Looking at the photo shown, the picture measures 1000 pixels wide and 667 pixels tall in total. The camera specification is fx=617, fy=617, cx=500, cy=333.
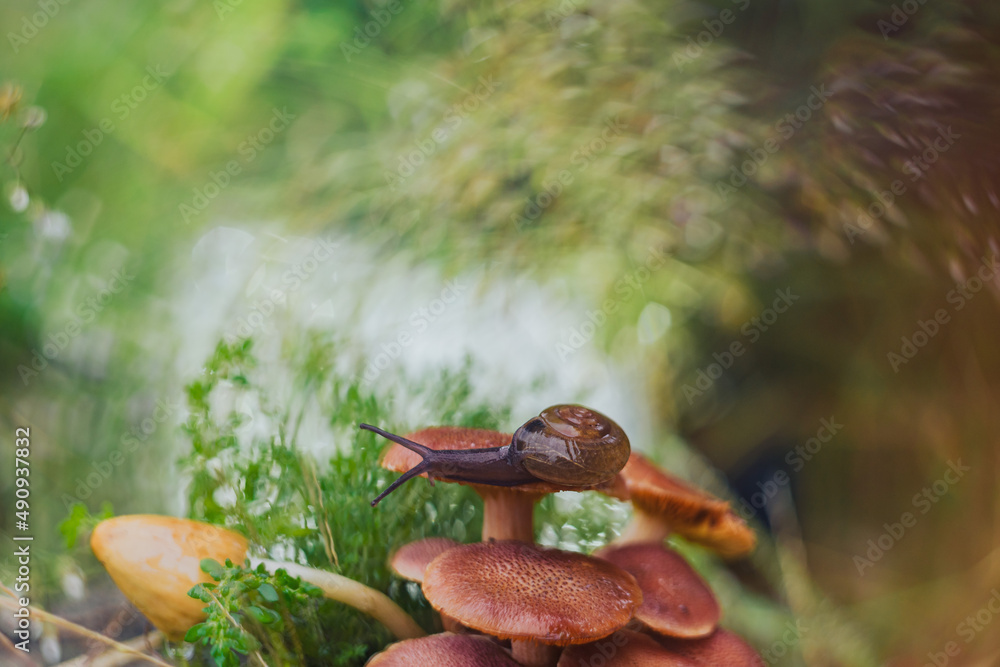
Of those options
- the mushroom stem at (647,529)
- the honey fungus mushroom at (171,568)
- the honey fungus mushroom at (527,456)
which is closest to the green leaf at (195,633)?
the honey fungus mushroom at (171,568)

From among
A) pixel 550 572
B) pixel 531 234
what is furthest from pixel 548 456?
pixel 531 234

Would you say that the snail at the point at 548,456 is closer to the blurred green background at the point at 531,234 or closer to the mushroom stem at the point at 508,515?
the mushroom stem at the point at 508,515

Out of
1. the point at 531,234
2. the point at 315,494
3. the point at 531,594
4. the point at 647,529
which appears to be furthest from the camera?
the point at 531,234

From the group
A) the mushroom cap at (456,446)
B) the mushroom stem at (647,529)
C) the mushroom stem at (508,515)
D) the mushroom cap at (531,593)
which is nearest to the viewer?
the mushroom cap at (531,593)

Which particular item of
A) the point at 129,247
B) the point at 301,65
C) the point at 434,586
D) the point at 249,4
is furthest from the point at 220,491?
the point at 249,4

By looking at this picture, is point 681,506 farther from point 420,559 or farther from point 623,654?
point 420,559

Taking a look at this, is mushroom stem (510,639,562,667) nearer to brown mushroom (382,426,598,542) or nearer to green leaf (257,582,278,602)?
brown mushroom (382,426,598,542)
